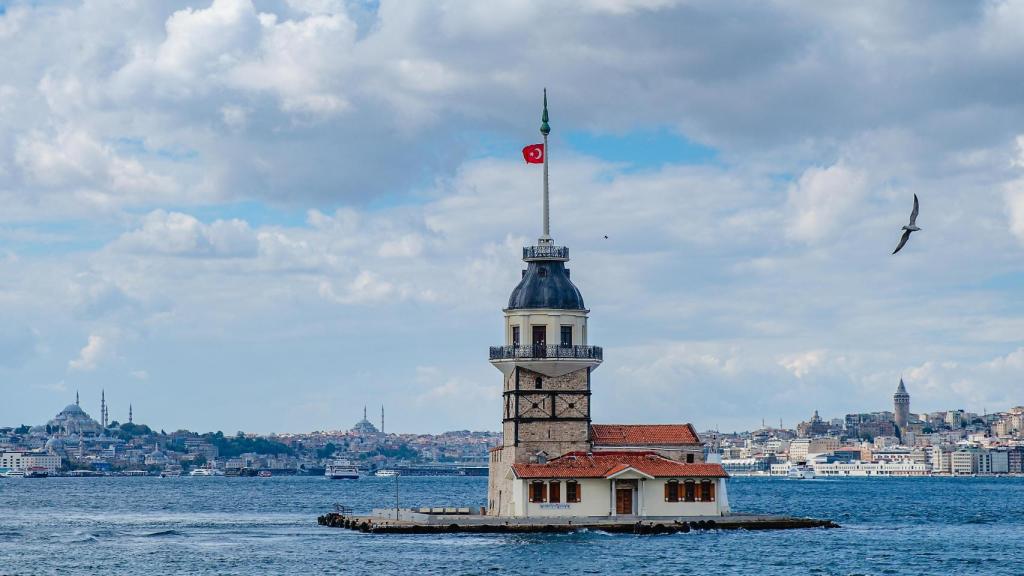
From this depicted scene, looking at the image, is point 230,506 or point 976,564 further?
point 230,506

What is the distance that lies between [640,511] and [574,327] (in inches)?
313

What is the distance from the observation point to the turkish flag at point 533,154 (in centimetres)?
7581

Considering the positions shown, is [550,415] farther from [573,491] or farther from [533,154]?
[533,154]

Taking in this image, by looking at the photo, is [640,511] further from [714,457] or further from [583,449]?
[714,457]

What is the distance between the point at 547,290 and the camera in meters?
74.1

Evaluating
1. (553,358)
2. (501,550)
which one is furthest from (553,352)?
(501,550)

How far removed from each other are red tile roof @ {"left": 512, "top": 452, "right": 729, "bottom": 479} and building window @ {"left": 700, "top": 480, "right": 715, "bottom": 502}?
665 millimetres

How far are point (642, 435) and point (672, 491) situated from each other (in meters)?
3.35

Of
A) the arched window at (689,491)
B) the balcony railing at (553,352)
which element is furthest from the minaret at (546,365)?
the arched window at (689,491)

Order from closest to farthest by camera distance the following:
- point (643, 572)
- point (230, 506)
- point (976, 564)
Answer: point (643, 572) < point (976, 564) < point (230, 506)

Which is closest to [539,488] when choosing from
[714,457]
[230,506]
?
[714,457]

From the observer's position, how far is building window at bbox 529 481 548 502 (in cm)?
7175

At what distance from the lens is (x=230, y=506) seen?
13050 centimetres

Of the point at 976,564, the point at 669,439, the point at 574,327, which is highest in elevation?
the point at 574,327
